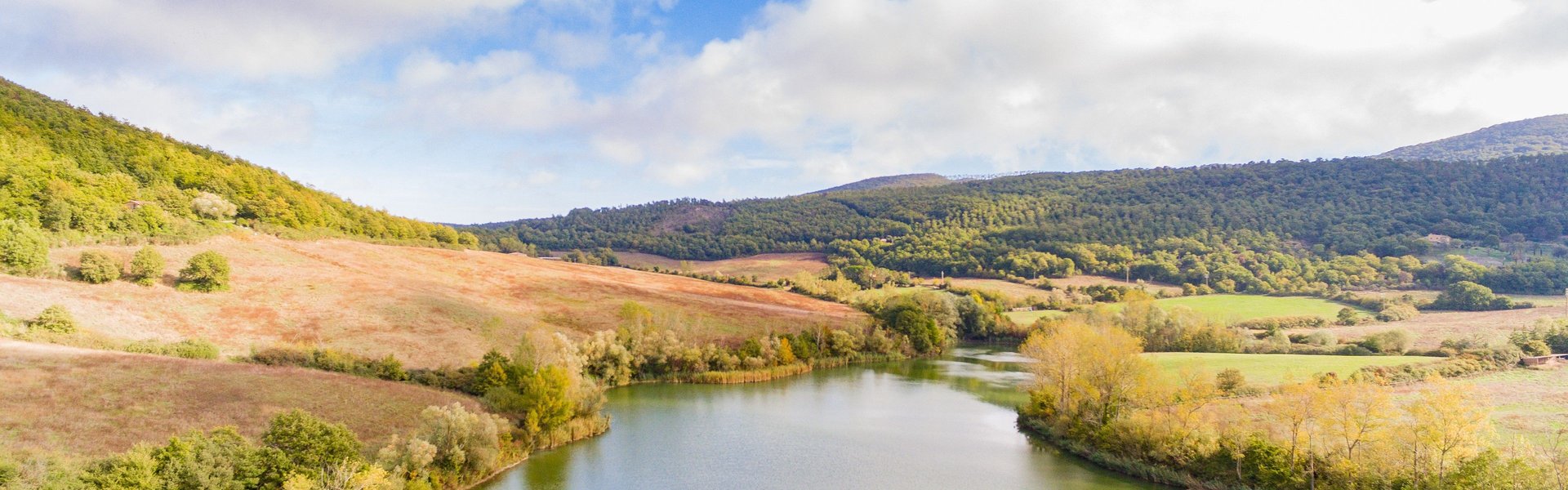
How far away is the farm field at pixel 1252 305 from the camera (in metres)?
65.7

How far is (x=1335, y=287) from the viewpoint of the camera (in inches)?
3059

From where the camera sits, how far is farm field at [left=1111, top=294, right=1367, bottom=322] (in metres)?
65.7

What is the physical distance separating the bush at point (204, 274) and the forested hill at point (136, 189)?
7.17 meters

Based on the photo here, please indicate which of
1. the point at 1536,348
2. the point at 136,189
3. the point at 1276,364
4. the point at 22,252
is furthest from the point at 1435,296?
the point at 136,189

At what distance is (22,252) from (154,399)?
64.2 feet

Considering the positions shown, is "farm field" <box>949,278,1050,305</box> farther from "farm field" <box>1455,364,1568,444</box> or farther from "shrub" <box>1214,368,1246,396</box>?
"farm field" <box>1455,364,1568,444</box>

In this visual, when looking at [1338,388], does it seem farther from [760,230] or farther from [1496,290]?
[760,230]

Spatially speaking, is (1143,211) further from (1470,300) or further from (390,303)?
(390,303)

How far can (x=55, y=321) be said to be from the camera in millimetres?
29141

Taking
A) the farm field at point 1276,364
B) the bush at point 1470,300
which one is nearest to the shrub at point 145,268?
the farm field at point 1276,364

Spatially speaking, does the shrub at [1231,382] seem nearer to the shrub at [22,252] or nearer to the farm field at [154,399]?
the farm field at [154,399]

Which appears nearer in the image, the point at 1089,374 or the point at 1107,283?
the point at 1089,374

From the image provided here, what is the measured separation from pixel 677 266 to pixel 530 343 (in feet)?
269

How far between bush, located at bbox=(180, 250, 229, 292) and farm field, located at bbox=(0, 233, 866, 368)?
688 mm
